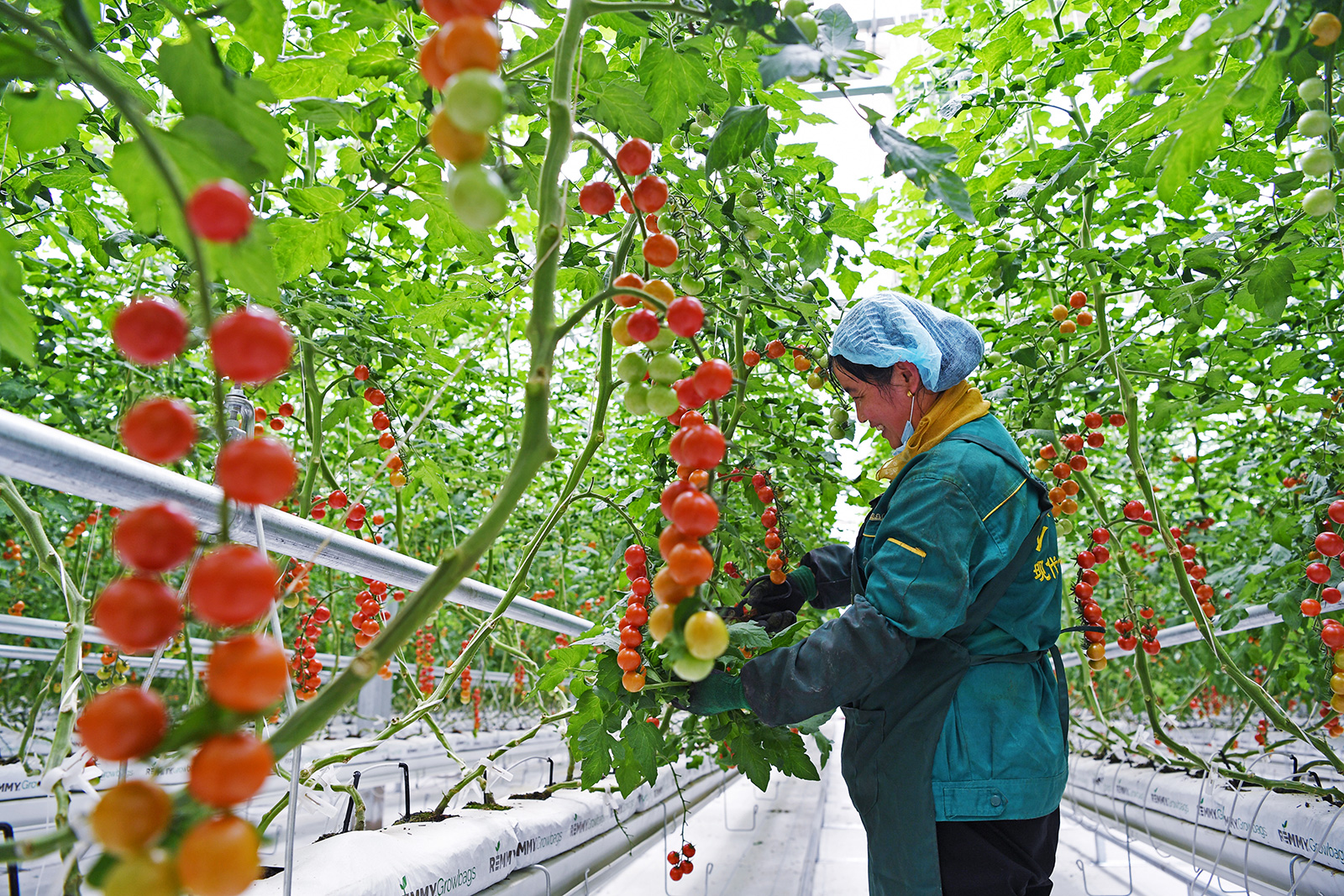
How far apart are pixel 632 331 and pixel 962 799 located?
3.13 feet

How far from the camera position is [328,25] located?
3.75ft

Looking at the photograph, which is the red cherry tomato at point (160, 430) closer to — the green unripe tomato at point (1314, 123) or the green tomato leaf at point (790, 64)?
the green tomato leaf at point (790, 64)

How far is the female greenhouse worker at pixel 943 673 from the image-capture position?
3.38ft

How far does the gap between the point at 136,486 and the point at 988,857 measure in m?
1.15

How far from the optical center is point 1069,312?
79.1 inches

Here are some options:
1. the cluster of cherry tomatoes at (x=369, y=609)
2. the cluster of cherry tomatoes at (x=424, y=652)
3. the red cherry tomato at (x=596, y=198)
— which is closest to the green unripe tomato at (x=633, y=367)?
the red cherry tomato at (x=596, y=198)

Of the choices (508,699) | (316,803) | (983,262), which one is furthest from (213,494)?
(508,699)

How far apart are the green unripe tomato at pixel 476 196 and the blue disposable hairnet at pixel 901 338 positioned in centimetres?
105

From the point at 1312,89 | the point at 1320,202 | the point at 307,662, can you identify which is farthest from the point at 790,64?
the point at 307,662

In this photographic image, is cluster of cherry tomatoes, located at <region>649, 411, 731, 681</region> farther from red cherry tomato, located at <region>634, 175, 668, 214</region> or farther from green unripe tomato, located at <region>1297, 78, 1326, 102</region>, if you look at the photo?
green unripe tomato, located at <region>1297, 78, 1326, 102</region>

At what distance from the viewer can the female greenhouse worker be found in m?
1.03

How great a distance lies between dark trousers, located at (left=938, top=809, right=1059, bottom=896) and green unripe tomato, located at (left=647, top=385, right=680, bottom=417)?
2.96ft

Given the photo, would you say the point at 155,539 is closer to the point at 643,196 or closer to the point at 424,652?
the point at 643,196

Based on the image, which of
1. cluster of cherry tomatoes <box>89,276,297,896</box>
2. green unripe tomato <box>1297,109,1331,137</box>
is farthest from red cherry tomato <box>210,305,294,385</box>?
green unripe tomato <box>1297,109,1331,137</box>
